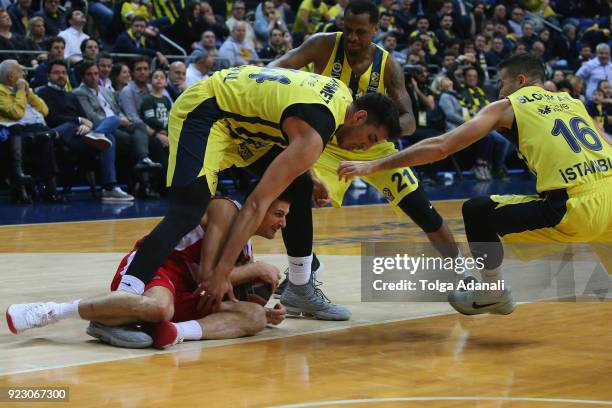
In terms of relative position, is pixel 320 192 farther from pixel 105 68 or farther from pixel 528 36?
pixel 528 36

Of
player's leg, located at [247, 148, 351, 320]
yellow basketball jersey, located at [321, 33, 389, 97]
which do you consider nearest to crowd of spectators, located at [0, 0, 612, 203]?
yellow basketball jersey, located at [321, 33, 389, 97]

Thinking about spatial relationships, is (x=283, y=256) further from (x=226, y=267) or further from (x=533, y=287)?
(x=226, y=267)

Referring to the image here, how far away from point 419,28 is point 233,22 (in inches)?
144

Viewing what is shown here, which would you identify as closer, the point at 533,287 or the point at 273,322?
the point at 273,322

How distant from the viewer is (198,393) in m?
4.10

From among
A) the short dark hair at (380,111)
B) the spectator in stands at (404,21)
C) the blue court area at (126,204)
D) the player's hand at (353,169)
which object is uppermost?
the spectator in stands at (404,21)

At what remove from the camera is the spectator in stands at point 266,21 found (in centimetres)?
1678

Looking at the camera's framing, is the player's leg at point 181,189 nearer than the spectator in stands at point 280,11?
Yes

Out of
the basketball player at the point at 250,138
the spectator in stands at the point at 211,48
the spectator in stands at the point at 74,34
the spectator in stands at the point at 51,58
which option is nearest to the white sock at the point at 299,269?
the basketball player at the point at 250,138

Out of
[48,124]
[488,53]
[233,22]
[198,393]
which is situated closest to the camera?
[198,393]

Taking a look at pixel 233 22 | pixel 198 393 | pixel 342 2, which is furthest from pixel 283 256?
pixel 342 2

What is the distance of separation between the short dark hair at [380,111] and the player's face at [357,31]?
5.55 feet

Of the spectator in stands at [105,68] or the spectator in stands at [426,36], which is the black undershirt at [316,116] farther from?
the spectator in stands at [426,36]

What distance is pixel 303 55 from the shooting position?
7004 millimetres
